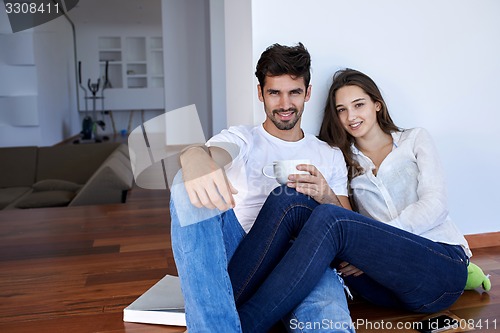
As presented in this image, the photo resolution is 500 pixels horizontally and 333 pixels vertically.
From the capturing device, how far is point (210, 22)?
19.2ft

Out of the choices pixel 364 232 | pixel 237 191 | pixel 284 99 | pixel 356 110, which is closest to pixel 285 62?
pixel 284 99

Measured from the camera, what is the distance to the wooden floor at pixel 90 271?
1790 mm

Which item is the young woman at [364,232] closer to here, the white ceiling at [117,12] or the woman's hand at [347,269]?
the woman's hand at [347,269]

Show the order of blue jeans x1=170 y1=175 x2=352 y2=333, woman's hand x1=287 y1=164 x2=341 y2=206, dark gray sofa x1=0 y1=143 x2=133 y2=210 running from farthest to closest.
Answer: dark gray sofa x1=0 y1=143 x2=133 y2=210 → woman's hand x1=287 y1=164 x2=341 y2=206 → blue jeans x1=170 y1=175 x2=352 y2=333

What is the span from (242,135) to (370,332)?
0.78m

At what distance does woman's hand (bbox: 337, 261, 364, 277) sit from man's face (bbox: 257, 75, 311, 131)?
51 centimetres

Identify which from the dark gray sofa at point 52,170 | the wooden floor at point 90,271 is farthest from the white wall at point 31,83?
the wooden floor at point 90,271

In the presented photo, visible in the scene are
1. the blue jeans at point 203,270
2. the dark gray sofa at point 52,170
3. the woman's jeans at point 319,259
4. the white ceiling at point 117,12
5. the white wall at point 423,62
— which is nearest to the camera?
the blue jeans at point 203,270

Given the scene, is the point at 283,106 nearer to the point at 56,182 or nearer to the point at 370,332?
the point at 370,332

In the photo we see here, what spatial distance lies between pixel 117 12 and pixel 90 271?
30.5ft

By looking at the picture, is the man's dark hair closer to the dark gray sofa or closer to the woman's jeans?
the woman's jeans

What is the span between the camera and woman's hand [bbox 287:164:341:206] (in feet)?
5.21

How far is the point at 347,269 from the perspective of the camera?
66.0 inches

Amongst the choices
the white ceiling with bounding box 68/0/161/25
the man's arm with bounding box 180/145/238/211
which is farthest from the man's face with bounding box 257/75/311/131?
the white ceiling with bounding box 68/0/161/25
